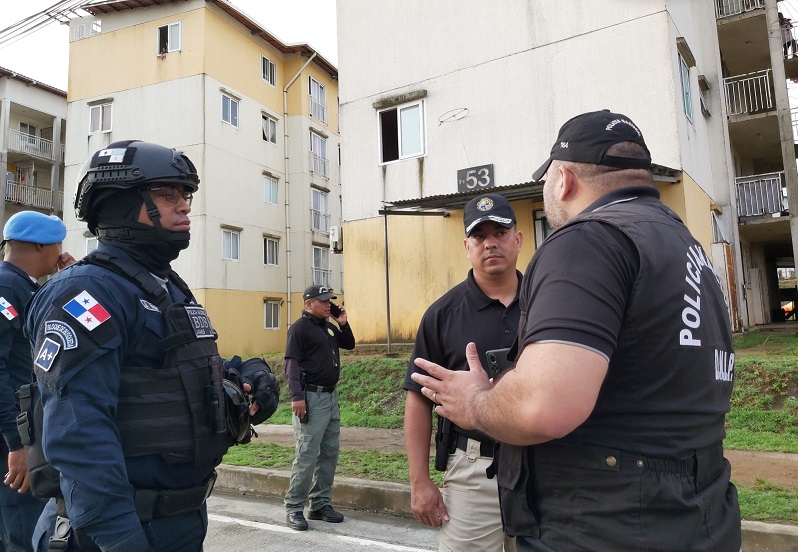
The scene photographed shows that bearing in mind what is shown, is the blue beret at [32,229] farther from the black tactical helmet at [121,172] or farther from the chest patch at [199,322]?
the chest patch at [199,322]

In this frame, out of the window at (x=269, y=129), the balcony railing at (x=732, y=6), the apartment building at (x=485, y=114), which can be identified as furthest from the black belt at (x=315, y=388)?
the window at (x=269, y=129)

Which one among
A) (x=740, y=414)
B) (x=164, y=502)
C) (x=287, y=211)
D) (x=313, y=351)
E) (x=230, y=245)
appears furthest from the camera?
(x=287, y=211)

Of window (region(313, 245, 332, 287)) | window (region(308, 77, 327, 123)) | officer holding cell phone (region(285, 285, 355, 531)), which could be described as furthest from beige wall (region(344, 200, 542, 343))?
window (region(308, 77, 327, 123))

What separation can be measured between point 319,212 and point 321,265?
251 centimetres

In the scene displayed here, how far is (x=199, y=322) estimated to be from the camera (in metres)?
2.24

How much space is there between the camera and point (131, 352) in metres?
2.05

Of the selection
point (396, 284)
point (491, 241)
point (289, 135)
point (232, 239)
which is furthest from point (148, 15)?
point (491, 241)

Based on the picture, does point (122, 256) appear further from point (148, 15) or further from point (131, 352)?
point (148, 15)

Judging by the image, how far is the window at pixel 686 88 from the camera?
37.7ft

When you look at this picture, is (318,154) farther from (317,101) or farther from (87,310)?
(87,310)

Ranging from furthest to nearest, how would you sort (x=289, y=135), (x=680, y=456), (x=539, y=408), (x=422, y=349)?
(x=289, y=135) → (x=422, y=349) → (x=680, y=456) → (x=539, y=408)

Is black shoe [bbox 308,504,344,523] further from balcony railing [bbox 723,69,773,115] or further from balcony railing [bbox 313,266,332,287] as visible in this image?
balcony railing [bbox 313,266,332,287]

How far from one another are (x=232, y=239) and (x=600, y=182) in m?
22.2

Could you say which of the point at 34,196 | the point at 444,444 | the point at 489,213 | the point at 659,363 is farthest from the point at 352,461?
the point at 34,196
